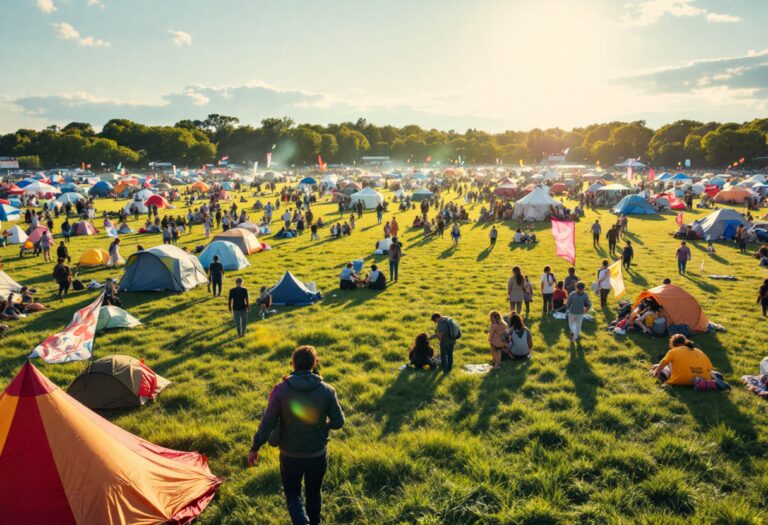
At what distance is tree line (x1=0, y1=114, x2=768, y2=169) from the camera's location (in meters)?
102

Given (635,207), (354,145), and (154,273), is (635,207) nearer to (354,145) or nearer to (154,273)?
(154,273)

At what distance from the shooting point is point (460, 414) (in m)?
7.64

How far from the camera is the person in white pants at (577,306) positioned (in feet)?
35.1

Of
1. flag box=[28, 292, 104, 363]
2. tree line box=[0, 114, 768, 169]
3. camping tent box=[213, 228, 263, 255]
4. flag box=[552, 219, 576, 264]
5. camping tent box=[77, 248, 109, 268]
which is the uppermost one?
tree line box=[0, 114, 768, 169]

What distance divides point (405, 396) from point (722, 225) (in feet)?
84.0

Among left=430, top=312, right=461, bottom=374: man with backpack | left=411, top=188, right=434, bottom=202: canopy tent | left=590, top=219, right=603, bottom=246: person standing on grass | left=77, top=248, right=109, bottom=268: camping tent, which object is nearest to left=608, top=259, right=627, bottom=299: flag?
left=430, top=312, right=461, bottom=374: man with backpack

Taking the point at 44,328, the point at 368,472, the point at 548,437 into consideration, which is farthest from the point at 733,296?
the point at 44,328

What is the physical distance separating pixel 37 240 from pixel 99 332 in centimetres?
1563

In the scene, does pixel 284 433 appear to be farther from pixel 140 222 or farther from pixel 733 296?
pixel 140 222

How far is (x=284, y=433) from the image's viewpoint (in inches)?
165

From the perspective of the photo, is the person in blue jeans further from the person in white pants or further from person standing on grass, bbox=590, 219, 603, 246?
person standing on grass, bbox=590, 219, 603, 246

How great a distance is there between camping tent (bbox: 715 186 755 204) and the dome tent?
5106 cm

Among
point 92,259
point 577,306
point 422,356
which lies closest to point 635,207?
point 577,306

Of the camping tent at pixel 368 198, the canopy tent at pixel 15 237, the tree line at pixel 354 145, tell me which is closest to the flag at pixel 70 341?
Result: the canopy tent at pixel 15 237
